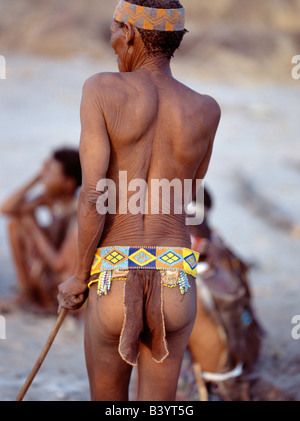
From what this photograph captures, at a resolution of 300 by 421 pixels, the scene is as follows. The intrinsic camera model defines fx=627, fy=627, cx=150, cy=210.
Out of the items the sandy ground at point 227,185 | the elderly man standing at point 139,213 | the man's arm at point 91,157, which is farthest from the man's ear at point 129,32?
the sandy ground at point 227,185

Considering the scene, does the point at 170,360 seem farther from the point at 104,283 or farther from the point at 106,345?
the point at 104,283

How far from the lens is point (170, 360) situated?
2.27 metres

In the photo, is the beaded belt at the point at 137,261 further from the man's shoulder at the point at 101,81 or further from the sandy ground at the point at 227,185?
the sandy ground at the point at 227,185

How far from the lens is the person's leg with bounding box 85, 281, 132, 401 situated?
217 centimetres

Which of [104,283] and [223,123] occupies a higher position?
[104,283]

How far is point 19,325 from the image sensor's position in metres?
4.71

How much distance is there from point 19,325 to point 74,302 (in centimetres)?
255

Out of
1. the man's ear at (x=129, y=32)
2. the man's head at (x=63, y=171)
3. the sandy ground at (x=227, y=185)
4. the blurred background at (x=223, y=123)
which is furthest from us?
the man's head at (x=63, y=171)

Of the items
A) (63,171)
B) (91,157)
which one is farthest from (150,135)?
(63,171)

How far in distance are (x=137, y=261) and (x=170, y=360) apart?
391mm

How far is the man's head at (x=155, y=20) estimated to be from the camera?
2.18 meters

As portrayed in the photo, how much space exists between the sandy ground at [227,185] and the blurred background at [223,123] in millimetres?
16

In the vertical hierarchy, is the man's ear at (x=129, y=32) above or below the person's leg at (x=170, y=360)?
above

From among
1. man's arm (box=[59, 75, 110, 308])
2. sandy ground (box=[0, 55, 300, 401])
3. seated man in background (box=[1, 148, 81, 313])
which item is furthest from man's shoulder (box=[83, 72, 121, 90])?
→ seated man in background (box=[1, 148, 81, 313])
